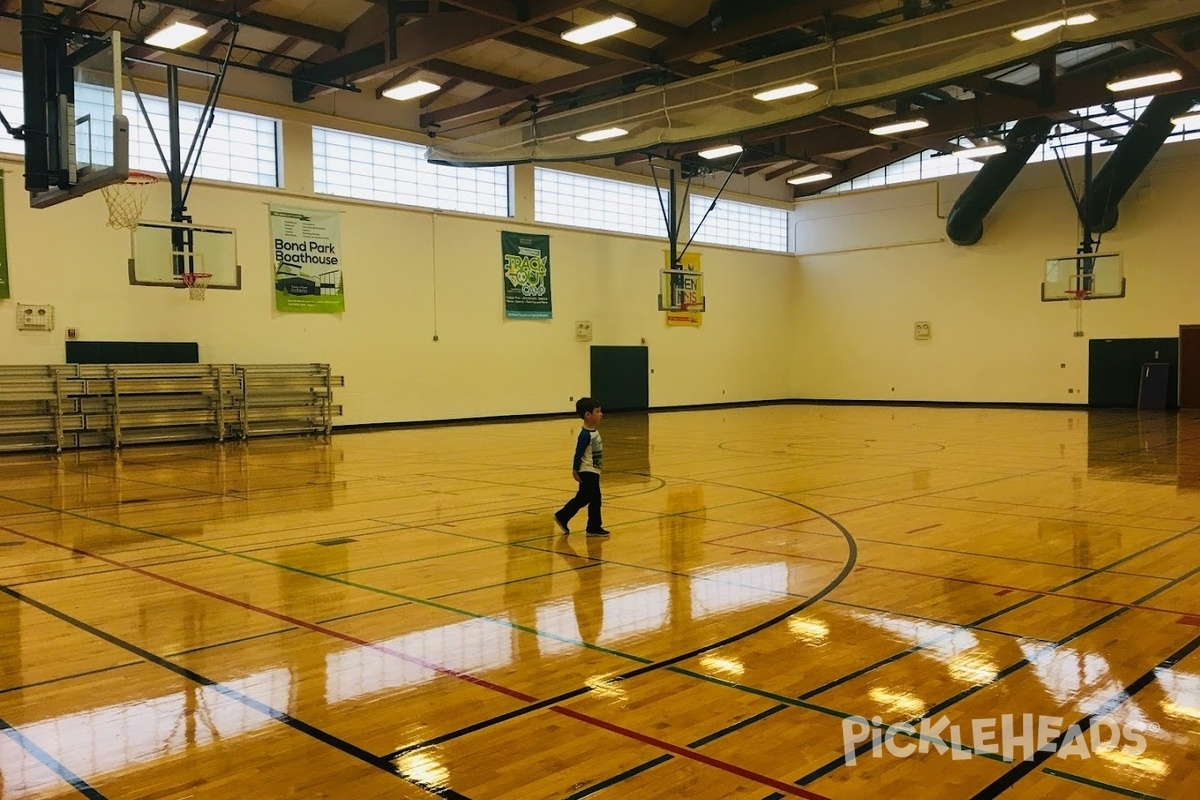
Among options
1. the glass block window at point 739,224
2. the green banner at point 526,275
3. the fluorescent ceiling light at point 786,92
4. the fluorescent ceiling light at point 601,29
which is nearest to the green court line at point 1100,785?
the fluorescent ceiling light at point 601,29

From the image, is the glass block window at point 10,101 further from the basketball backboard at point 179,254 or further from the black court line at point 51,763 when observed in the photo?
the black court line at point 51,763

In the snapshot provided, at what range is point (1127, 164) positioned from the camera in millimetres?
23875

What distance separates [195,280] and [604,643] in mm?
14565

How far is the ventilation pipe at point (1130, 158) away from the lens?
2289 centimetres

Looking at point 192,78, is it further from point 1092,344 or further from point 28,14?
point 1092,344

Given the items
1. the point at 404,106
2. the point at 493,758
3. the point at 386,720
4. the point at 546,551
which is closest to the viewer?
the point at 493,758

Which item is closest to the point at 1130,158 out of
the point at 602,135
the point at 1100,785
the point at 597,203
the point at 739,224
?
the point at 739,224

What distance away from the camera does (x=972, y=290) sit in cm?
2861

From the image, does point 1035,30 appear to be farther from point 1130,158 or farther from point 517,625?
point 1130,158

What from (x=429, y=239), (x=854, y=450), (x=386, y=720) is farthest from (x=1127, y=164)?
(x=386, y=720)

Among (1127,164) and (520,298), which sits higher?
(1127,164)

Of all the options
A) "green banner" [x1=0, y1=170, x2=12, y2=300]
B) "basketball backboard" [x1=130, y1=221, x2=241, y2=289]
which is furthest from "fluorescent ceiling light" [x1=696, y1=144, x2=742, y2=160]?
"green banner" [x1=0, y1=170, x2=12, y2=300]

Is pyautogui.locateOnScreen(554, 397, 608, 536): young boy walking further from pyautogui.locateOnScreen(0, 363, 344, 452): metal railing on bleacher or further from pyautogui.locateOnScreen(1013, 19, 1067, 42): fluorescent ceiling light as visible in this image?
pyautogui.locateOnScreen(0, 363, 344, 452): metal railing on bleacher

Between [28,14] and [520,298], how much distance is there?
16301mm
